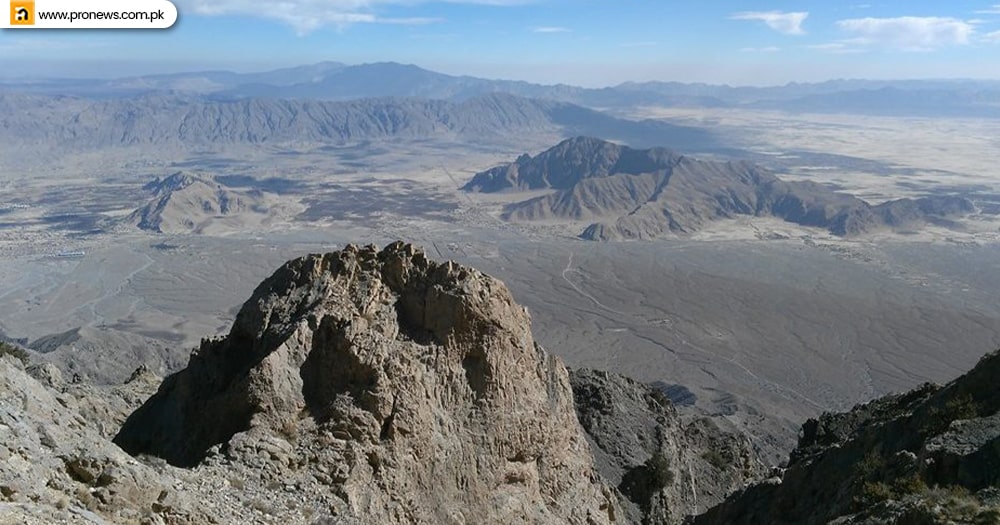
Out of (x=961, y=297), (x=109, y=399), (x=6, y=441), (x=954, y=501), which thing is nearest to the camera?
(x=6, y=441)

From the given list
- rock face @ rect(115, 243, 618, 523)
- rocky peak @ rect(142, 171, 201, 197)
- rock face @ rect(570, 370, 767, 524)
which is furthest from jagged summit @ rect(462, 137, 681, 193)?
rock face @ rect(115, 243, 618, 523)

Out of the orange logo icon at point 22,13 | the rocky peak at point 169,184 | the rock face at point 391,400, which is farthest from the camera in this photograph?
the rocky peak at point 169,184

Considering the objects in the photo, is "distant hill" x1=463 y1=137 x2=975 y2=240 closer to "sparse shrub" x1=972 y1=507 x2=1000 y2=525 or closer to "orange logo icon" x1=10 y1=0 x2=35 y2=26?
"orange logo icon" x1=10 y1=0 x2=35 y2=26

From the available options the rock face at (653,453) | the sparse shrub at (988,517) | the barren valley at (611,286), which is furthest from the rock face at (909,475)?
the barren valley at (611,286)

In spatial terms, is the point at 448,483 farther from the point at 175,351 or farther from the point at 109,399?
the point at 175,351

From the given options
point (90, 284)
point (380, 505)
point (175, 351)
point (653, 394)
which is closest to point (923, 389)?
point (653, 394)

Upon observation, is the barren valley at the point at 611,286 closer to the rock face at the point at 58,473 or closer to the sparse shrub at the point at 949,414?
the sparse shrub at the point at 949,414

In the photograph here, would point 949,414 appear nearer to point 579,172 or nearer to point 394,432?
point 394,432
